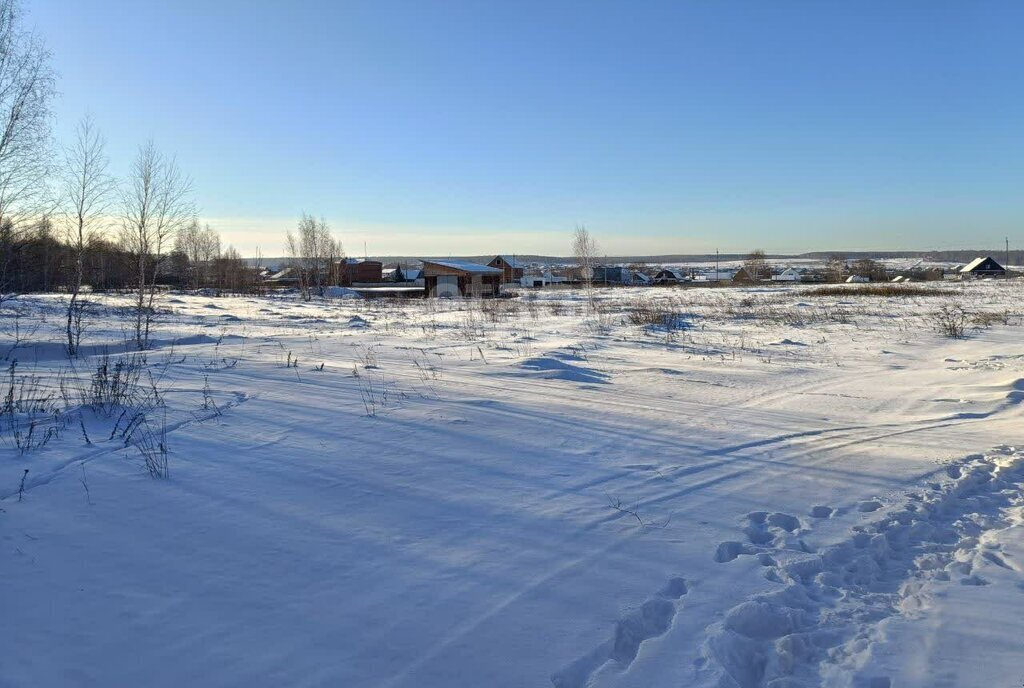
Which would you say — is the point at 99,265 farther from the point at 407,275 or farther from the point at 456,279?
the point at 407,275

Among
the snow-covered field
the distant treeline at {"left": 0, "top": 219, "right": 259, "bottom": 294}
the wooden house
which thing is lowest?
the snow-covered field

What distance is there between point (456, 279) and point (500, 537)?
4323cm

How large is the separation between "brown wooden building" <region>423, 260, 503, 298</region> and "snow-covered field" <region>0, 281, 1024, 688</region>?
3820 cm

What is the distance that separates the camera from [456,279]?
46.4 m

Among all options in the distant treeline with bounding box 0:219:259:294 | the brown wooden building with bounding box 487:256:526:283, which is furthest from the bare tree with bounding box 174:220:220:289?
the brown wooden building with bounding box 487:256:526:283

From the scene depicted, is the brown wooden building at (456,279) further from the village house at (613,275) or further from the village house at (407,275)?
the village house at (407,275)

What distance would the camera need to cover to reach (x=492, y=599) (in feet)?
10.0

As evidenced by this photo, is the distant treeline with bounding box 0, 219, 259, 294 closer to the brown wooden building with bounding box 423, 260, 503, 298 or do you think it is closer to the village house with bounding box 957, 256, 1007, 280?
the brown wooden building with bounding box 423, 260, 503, 298

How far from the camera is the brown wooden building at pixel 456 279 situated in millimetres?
45688

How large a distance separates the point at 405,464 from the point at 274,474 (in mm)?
926

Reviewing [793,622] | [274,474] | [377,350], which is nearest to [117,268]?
[377,350]

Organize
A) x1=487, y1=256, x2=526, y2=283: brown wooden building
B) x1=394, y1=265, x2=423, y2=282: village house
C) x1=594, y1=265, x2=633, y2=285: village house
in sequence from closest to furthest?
x1=487, y1=256, x2=526, y2=283: brown wooden building → x1=594, y1=265, x2=633, y2=285: village house → x1=394, y1=265, x2=423, y2=282: village house

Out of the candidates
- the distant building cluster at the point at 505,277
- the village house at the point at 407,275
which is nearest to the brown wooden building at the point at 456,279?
the distant building cluster at the point at 505,277

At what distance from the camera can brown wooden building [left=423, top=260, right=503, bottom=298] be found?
4569cm
